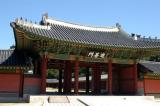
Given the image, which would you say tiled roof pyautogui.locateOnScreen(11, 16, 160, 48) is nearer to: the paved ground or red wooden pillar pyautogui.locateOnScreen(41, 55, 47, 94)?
red wooden pillar pyautogui.locateOnScreen(41, 55, 47, 94)

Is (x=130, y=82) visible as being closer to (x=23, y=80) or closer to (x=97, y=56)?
(x=97, y=56)

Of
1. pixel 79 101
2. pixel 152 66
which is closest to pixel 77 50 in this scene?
pixel 79 101

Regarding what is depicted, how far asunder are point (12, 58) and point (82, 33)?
6.95 meters

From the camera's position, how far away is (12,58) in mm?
22859

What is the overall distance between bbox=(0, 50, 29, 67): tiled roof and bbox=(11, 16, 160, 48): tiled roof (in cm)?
302

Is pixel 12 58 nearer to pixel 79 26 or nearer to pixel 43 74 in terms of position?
pixel 43 74

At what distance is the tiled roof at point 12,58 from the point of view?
21781mm

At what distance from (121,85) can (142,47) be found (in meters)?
5.36

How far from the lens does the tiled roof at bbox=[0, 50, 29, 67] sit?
21781mm

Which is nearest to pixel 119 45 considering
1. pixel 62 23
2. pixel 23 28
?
pixel 62 23

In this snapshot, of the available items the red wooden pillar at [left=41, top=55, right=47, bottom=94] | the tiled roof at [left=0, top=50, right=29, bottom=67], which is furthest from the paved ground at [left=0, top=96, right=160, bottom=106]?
the tiled roof at [left=0, top=50, right=29, bottom=67]

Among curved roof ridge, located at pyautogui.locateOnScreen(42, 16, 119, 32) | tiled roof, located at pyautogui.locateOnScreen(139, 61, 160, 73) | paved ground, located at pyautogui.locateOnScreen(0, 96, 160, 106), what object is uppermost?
curved roof ridge, located at pyautogui.locateOnScreen(42, 16, 119, 32)

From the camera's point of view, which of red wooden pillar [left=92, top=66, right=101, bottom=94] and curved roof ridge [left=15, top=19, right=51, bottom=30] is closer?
curved roof ridge [left=15, top=19, right=51, bottom=30]

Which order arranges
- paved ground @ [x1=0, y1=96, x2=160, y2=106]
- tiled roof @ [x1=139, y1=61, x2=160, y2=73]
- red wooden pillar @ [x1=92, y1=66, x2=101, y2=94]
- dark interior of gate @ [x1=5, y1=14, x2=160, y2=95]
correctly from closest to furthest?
paved ground @ [x1=0, y1=96, x2=160, y2=106] → dark interior of gate @ [x1=5, y1=14, x2=160, y2=95] → red wooden pillar @ [x1=92, y1=66, x2=101, y2=94] → tiled roof @ [x1=139, y1=61, x2=160, y2=73]
